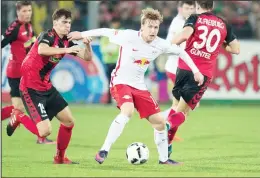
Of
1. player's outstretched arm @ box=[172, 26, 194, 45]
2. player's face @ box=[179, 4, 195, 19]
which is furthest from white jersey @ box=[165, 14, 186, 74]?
player's outstretched arm @ box=[172, 26, 194, 45]

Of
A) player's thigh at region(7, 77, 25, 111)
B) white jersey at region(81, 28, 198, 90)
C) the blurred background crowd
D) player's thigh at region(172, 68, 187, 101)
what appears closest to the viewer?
white jersey at region(81, 28, 198, 90)

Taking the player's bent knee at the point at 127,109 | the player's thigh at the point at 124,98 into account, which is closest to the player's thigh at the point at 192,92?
the player's thigh at the point at 124,98

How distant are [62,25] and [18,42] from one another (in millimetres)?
3445

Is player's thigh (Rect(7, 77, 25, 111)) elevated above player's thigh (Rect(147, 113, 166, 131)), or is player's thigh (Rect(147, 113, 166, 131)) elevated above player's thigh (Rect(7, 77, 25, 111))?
player's thigh (Rect(147, 113, 166, 131))

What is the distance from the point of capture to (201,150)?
12.3m

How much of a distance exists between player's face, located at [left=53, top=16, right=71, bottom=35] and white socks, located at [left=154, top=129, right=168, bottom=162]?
1.65 m

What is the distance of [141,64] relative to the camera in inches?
405

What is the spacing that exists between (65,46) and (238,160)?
2698mm

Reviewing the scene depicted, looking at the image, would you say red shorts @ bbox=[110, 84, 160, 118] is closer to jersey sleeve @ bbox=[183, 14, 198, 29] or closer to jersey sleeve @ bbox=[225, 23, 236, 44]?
jersey sleeve @ bbox=[183, 14, 198, 29]

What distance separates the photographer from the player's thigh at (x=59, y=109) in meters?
10.5

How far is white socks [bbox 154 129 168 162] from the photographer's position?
1026 cm

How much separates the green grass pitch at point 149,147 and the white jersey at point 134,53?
1060 mm

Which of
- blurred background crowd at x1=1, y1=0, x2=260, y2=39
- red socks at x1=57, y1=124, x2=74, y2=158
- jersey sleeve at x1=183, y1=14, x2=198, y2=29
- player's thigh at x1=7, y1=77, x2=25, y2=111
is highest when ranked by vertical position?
jersey sleeve at x1=183, y1=14, x2=198, y2=29

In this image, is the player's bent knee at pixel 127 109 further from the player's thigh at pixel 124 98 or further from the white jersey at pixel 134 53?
the white jersey at pixel 134 53
